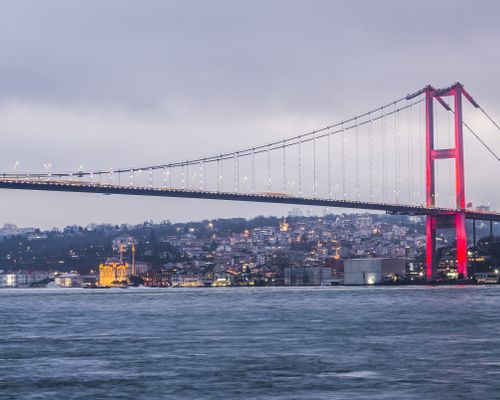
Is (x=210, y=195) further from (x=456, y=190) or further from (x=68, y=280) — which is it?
(x=68, y=280)

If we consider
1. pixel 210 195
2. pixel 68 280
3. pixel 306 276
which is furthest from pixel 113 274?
pixel 210 195

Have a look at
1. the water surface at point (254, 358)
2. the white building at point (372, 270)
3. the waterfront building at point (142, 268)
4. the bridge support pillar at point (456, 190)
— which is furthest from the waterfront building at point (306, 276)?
the water surface at point (254, 358)

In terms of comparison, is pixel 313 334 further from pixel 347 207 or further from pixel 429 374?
pixel 347 207

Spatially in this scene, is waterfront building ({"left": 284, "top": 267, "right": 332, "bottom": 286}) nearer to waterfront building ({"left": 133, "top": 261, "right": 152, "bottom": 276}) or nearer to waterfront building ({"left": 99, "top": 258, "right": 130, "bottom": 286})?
waterfront building ({"left": 99, "top": 258, "right": 130, "bottom": 286})

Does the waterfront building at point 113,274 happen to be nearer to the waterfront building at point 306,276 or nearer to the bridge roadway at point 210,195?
the waterfront building at point 306,276

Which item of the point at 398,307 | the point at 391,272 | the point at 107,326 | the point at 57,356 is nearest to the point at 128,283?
the point at 391,272

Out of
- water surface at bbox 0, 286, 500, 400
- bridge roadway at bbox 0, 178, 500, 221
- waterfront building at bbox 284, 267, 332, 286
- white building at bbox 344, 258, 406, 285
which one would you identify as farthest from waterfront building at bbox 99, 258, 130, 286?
water surface at bbox 0, 286, 500, 400
